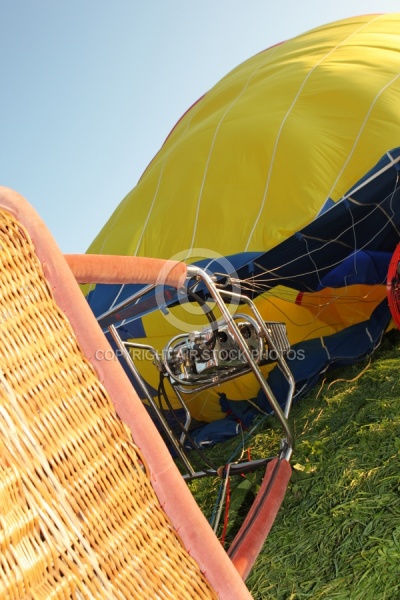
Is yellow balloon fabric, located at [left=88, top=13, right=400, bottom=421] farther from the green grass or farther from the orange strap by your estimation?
the orange strap

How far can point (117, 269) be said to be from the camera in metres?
0.98

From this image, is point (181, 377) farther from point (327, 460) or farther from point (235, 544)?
point (235, 544)

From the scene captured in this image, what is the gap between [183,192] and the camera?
10.8 feet

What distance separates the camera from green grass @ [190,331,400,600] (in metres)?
1.49

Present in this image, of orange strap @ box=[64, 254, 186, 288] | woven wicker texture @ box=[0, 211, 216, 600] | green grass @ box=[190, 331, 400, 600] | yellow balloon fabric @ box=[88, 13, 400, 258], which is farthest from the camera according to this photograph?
yellow balloon fabric @ box=[88, 13, 400, 258]

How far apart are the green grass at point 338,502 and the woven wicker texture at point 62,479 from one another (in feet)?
2.82

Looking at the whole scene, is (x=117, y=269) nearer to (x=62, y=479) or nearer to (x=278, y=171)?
(x=62, y=479)

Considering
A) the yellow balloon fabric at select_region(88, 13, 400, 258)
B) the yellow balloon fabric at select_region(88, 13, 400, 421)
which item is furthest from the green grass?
the yellow balloon fabric at select_region(88, 13, 400, 258)

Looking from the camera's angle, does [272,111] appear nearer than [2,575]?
No

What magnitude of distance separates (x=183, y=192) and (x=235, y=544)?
93.8 inches

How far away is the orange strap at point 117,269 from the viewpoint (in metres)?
0.92

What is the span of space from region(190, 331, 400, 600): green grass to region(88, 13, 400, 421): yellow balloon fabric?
63 centimetres

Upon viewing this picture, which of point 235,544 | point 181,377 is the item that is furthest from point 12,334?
point 181,377

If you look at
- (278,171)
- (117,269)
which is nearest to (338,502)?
(117,269)
